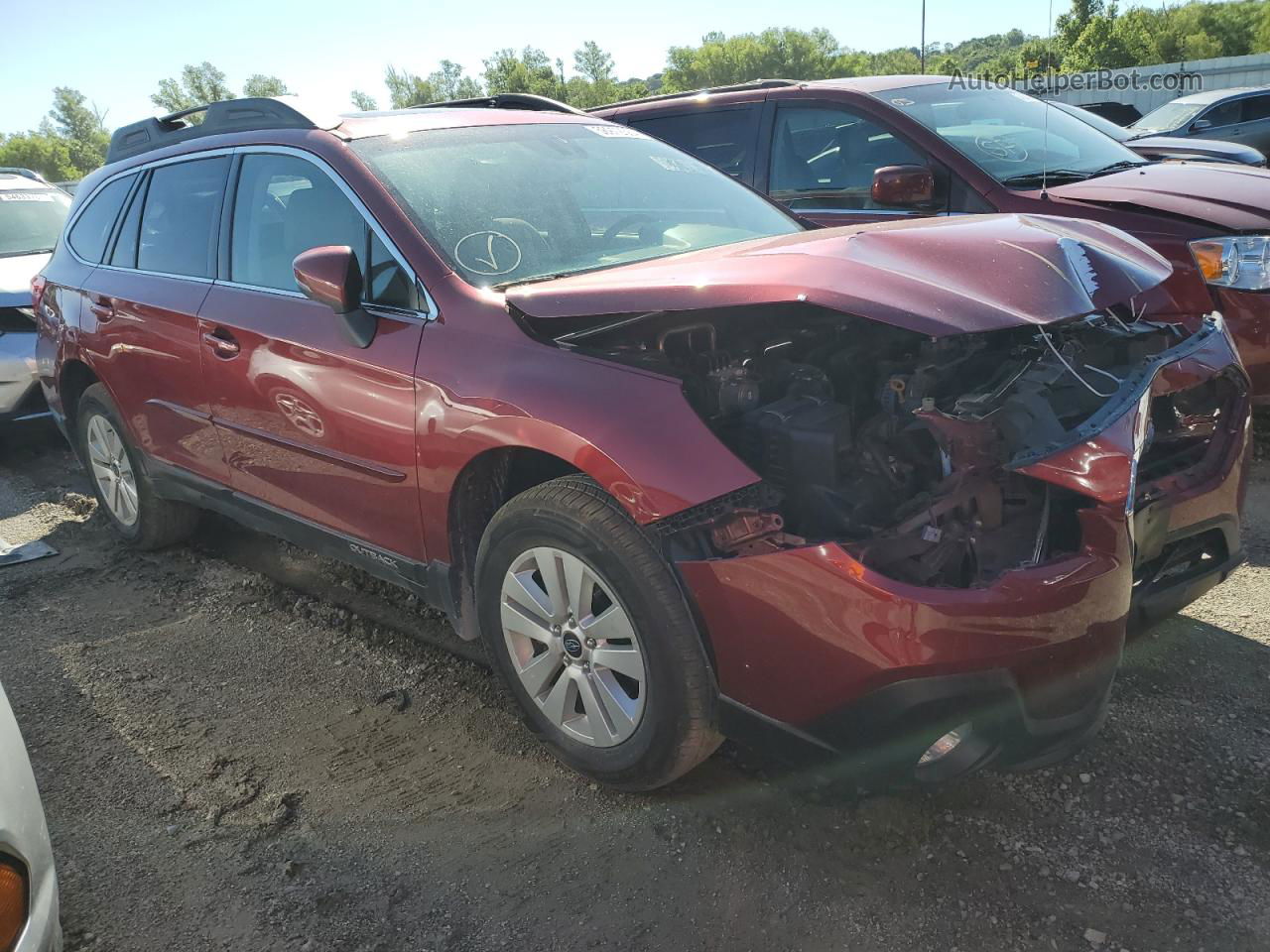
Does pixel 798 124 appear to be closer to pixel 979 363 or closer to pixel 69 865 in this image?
pixel 979 363

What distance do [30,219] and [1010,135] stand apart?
23.9 ft

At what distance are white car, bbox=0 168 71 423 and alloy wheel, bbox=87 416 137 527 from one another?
149 centimetres

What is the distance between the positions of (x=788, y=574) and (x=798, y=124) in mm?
3889

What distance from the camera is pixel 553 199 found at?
10.5 feet

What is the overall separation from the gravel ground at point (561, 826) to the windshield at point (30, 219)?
5190mm

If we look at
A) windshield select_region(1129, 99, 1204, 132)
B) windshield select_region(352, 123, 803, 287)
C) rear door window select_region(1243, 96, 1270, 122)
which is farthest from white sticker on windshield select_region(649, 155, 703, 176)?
rear door window select_region(1243, 96, 1270, 122)

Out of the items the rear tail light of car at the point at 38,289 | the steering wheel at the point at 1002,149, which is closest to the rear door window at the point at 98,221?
the rear tail light of car at the point at 38,289

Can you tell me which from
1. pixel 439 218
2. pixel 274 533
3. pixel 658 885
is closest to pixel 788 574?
pixel 658 885

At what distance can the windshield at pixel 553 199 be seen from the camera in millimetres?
2939

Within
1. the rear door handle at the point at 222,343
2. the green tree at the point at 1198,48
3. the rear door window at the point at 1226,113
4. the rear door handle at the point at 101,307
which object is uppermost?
the green tree at the point at 1198,48

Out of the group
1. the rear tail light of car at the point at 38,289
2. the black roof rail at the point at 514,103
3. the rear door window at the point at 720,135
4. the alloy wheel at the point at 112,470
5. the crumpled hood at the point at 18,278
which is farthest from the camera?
the crumpled hood at the point at 18,278

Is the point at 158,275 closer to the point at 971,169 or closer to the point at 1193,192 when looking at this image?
the point at 971,169

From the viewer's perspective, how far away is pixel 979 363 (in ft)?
8.37

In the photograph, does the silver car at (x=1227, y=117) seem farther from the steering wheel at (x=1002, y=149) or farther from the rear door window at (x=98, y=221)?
the rear door window at (x=98, y=221)
